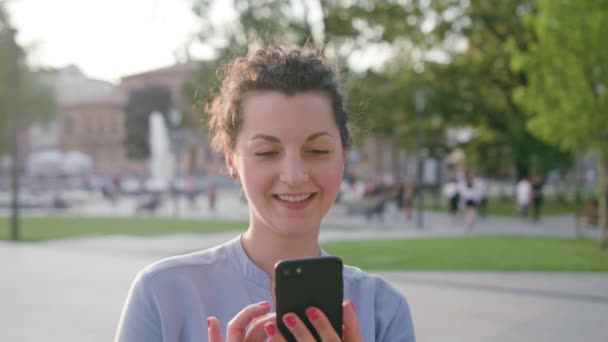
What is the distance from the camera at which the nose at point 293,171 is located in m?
1.69

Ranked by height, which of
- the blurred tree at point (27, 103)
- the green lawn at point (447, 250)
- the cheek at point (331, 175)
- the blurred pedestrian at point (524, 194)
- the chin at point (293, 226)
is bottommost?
the green lawn at point (447, 250)

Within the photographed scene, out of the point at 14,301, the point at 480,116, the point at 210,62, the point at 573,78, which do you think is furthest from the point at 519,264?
the point at 210,62

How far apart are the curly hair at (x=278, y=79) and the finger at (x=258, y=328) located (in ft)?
1.72

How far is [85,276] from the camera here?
11.2 m

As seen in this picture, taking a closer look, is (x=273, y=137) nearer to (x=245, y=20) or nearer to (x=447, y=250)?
(x=447, y=250)

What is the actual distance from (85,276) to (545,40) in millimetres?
10327

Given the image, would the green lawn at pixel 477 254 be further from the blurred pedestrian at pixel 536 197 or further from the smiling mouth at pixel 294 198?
the smiling mouth at pixel 294 198

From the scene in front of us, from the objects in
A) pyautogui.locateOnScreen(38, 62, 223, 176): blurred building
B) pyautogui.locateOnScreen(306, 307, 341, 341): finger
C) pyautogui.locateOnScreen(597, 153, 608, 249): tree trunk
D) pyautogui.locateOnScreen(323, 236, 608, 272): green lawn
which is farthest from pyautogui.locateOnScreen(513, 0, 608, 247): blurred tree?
pyautogui.locateOnScreen(38, 62, 223, 176): blurred building

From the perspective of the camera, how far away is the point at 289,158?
5.55 ft

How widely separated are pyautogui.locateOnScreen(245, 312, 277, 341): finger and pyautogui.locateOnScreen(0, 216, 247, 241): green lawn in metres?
17.3

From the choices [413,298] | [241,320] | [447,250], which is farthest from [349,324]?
[447,250]

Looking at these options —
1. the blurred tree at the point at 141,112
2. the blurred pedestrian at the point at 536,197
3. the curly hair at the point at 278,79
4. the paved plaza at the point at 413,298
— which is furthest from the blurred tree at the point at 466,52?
the blurred tree at the point at 141,112

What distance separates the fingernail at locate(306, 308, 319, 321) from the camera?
1.44 m

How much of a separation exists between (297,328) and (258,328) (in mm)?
81
